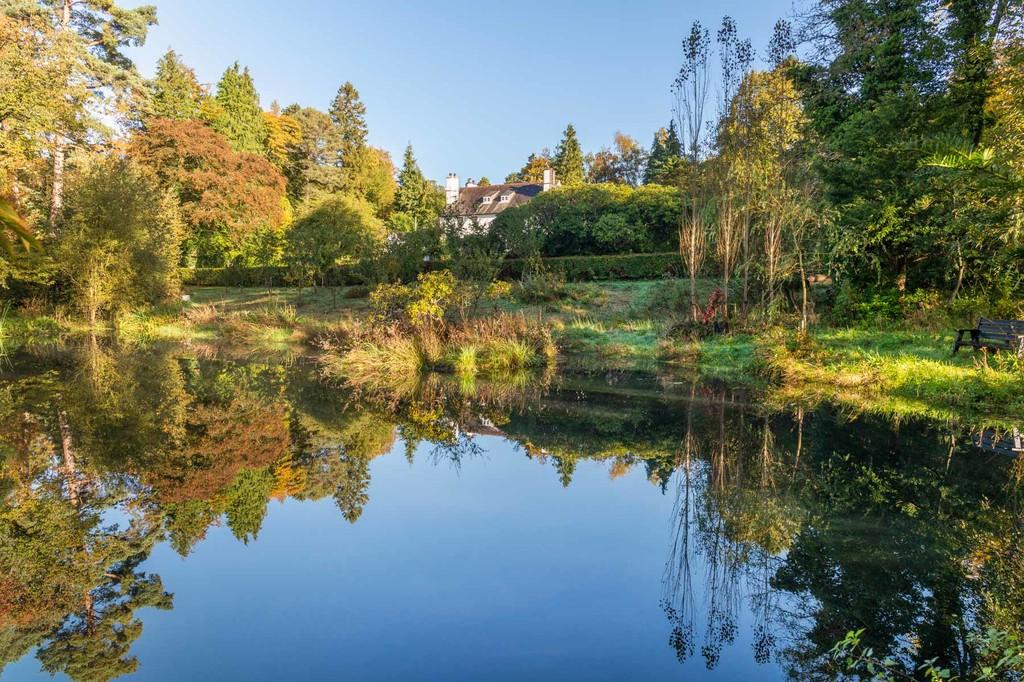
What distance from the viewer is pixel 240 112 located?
140 ft

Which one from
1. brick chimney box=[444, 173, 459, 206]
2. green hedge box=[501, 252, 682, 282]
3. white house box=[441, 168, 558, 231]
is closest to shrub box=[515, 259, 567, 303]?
green hedge box=[501, 252, 682, 282]

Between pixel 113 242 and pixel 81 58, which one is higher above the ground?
pixel 81 58

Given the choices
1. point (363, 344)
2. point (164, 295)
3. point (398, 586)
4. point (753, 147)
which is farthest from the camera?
point (164, 295)

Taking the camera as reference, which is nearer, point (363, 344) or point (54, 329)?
point (363, 344)

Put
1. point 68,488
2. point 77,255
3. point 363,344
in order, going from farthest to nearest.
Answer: point 77,255 → point 363,344 → point 68,488

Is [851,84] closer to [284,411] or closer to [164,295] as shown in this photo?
[284,411]

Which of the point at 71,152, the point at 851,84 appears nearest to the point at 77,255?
the point at 71,152

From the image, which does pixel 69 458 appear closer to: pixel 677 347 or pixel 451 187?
pixel 677 347

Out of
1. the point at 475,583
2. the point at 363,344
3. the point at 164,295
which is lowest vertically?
the point at 475,583

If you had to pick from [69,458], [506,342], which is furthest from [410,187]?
[69,458]

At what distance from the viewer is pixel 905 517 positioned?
5.09m

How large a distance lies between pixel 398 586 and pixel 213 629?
1087 millimetres

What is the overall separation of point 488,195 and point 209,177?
27.5 metres

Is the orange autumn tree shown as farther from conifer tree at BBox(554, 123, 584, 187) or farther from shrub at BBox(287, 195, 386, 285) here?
conifer tree at BBox(554, 123, 584, 187)
